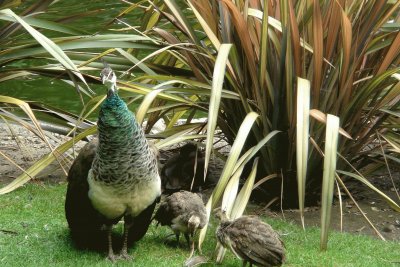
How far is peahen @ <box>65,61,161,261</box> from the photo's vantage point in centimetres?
531

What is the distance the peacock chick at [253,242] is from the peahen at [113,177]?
62cm

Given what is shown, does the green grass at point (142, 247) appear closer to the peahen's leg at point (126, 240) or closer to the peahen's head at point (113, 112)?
the peahen's leg at point (126, 240)

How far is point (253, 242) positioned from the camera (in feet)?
17.1

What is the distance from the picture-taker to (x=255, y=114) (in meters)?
6.40

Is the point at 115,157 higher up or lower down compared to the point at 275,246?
higher up

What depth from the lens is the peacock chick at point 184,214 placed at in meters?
5.68

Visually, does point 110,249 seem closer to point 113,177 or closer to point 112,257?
point 112,257

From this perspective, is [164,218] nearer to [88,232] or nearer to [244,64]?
[88,232]

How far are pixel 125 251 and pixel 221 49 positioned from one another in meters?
1.72

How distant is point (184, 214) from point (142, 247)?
1.52 feet

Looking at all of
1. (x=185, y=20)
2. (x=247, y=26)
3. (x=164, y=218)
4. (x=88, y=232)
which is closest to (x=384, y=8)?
(x=247, y=26)

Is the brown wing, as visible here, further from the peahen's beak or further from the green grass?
the peahen's beak

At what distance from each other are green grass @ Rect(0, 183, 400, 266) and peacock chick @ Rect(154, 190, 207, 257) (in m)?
0.17

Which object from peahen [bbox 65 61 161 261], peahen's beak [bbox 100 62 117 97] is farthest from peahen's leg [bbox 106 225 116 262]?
peahen's beak [bbox 100 62 117 97]
